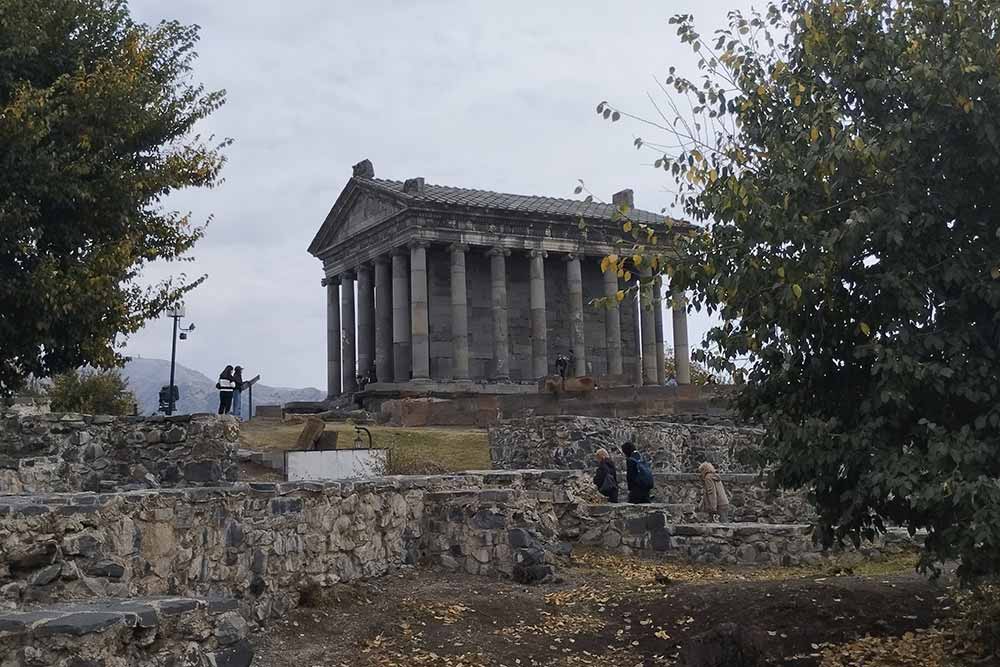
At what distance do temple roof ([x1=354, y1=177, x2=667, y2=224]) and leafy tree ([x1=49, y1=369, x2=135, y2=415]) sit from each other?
553 inches

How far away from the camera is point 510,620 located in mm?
9180

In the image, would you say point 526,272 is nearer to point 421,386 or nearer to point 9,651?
point 421,386

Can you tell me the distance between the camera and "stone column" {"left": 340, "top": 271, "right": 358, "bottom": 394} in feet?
158

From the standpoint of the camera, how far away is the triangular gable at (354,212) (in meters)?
43.7

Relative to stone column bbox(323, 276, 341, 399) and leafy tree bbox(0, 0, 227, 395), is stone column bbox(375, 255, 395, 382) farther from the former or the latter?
leafy tree bbox(0, 0, 227, 395)

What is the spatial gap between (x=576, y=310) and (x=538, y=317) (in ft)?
7.98

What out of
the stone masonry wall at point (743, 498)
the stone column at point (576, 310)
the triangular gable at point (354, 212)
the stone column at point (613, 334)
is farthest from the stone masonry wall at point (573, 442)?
the stone column at point (613, 334)

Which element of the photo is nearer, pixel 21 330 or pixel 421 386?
pixel 21 330

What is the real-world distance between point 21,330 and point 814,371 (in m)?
11.3

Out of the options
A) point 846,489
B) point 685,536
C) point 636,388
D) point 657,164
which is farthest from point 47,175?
point 636,388

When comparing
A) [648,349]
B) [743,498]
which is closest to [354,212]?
[648,349]

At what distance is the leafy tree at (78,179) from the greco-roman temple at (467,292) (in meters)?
24.6

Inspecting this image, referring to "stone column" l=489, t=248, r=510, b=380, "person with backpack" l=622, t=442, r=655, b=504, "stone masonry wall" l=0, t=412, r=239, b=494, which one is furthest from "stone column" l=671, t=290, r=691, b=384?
"stone masonry wall" l=0, t=412, r=239, b=494

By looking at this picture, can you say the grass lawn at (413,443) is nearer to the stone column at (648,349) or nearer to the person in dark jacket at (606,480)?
the person in dark jacket at (606,480)
